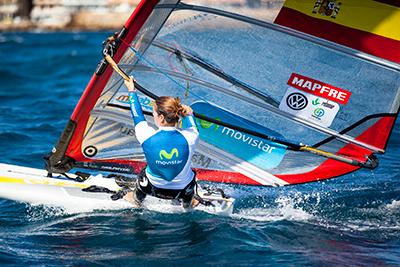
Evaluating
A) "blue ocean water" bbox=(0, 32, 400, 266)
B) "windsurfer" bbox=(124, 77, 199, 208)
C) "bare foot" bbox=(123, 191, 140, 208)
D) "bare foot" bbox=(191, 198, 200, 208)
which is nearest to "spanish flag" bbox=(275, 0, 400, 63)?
"windsurfer" bbox=(124, 77, 199, 208)

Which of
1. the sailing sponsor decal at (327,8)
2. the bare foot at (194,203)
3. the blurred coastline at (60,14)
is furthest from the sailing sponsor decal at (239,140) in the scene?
the blurred coastline at (60,14)

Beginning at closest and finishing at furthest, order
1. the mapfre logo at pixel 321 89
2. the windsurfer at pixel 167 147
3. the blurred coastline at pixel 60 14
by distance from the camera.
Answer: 1. the windsurfer at pixel 167 147
2. the mapfre logo at pixel 321 89
3. the blurred coastline at pixel 60 14

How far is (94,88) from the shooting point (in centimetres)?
662

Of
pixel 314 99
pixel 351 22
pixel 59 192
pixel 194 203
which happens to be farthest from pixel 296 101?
pixel 59 192

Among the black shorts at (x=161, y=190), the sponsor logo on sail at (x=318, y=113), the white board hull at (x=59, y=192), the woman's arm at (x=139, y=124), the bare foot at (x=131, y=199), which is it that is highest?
the sponsor logo on sail at (x=318, y=113)

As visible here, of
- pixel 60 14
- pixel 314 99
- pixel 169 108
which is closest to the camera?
pixel 169 108

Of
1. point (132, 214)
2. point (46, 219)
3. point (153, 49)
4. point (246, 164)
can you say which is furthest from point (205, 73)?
point (46, 219)

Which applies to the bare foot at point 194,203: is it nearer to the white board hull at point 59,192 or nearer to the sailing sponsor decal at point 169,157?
the white board hull at point 59,192

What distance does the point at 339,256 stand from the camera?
5.69 metres

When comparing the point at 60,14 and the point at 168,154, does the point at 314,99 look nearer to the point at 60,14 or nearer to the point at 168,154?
the point at 168,154

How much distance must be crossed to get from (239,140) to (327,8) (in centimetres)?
149

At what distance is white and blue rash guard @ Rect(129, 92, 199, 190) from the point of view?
5.92 meters

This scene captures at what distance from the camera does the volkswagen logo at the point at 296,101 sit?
662 cm

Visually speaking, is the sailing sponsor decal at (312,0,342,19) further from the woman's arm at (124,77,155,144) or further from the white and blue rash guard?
the woman's arm at (124,77,155,144)
